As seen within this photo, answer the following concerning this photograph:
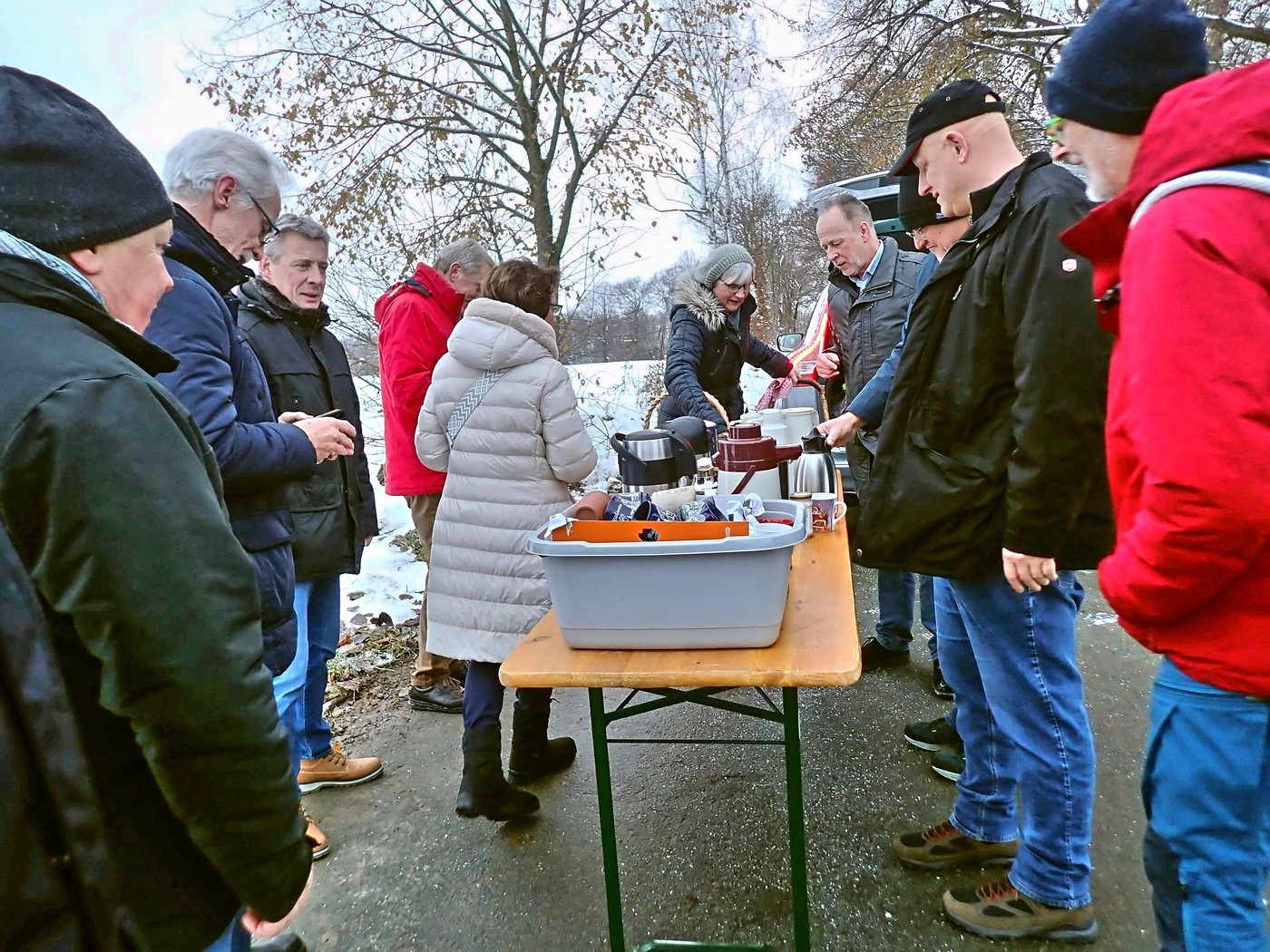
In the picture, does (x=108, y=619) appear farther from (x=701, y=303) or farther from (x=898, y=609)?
(x=701, y=303)

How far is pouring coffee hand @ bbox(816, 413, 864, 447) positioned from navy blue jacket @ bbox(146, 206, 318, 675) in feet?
5.25

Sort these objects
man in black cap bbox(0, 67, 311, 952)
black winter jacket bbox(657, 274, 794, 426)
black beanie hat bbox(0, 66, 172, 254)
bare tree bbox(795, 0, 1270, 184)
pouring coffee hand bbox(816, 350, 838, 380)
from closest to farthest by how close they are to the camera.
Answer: man in black cap bbox(0, 67, 311, 952) < black beanie hat bbox(0, 66, 172, 254) < pouring coffee hand bbox(816, 350, 838, 380) < black winter jacket bbox(657, 274, 794, 426) < bare tree bbox(795, 0, 1270, 184)

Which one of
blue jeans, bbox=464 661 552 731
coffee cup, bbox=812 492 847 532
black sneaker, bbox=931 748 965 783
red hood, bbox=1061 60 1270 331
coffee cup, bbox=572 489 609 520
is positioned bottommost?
black sneaker, bbox=931 748 965 783

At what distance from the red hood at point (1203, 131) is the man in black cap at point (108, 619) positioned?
1.35 metres

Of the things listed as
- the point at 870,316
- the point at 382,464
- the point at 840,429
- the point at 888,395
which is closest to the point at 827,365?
the point at 870,316

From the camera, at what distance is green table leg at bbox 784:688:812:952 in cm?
164

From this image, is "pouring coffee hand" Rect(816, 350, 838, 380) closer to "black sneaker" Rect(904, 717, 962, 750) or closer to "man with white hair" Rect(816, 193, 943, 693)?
"man with white hair" Rect(816, 193, 943, 693)

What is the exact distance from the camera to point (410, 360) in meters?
3.26

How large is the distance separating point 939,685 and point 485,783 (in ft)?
6.61

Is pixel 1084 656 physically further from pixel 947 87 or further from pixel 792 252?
pixel 792 252

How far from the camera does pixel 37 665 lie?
27.6 inches

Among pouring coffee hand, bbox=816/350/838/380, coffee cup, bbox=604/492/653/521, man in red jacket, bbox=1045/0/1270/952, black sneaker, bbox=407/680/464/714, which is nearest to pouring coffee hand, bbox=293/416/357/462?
coffee cup, bbox=604/492/653/521

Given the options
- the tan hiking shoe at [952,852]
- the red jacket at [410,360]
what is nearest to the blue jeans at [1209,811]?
the tan hiking shoe at [952,852]

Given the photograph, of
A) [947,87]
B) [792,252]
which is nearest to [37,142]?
[947,87]
